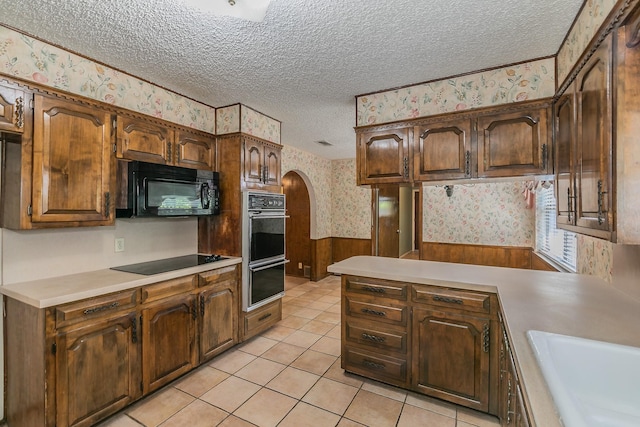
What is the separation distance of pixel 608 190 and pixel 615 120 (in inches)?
10.6

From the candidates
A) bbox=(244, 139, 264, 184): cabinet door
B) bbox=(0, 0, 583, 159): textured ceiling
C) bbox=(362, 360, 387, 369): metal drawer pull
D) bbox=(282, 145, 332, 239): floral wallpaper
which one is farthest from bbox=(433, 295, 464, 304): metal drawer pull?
bbox=(282, 145, 332, 239): floral wallpaper

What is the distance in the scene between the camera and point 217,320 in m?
2.70

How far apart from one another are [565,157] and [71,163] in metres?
3.15

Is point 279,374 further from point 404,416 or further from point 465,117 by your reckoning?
point 465,117

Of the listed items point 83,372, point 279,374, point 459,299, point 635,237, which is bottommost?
point 279,374

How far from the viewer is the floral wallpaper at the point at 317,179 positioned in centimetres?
504

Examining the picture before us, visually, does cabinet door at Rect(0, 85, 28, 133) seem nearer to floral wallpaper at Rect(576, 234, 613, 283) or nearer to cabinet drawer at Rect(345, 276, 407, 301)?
cabinet drawer at Rect(345, 276, 407, 301)

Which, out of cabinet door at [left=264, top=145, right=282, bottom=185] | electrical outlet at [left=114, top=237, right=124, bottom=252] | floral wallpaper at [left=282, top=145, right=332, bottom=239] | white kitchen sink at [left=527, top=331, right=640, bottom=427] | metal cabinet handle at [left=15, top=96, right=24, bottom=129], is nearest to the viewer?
white kitchen sink at [left=527, top=331, right=640, bottom=427]

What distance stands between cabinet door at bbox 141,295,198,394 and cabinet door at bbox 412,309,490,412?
5.92 ft

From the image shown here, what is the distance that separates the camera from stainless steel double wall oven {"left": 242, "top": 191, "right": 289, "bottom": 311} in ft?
9.70

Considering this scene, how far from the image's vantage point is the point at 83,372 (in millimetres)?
1775

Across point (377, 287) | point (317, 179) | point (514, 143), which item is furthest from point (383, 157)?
point (317, 179)

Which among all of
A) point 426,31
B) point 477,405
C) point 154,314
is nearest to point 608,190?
point 426,31

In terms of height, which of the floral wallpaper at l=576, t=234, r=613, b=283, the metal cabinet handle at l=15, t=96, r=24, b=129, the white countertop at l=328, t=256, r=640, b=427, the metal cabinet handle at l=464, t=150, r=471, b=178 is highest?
the metal cabinet handle at l=15, t=96, r=24, b=129
